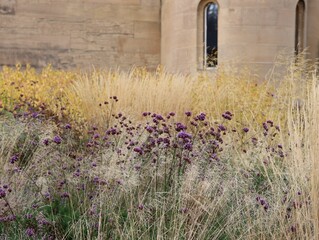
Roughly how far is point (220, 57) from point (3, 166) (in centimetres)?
878

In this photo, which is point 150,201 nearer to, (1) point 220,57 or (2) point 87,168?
(2) point 87,168

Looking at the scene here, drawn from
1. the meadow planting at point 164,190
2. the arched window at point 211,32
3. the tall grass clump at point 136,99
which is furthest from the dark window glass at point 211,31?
the meadow planting at point 164,190

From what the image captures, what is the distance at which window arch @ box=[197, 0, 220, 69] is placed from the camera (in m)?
13.4

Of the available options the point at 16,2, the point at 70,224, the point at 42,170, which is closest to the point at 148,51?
the point at 16,2

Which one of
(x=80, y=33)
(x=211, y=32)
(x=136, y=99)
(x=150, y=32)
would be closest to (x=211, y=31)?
(x=211, y=32)

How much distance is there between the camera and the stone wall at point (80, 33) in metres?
14.0

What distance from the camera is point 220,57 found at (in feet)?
41.8

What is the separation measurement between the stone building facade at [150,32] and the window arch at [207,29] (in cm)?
2

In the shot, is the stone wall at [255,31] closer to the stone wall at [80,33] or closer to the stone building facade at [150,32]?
the stone building facade at [150,32]

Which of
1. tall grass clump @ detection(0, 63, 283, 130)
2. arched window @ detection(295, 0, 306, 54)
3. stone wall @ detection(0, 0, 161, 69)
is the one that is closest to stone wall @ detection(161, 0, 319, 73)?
arched window @ detection(295, 0, 306, 54)

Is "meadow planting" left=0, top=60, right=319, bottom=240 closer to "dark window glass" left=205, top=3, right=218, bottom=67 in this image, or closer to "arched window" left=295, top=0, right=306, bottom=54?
"dark window glass" left=205, top=3, right=218, bottom=67

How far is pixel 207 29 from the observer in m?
13.5

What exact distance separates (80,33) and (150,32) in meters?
1.81

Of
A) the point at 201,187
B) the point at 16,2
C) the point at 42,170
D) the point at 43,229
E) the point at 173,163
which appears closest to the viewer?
the point at 43,229
